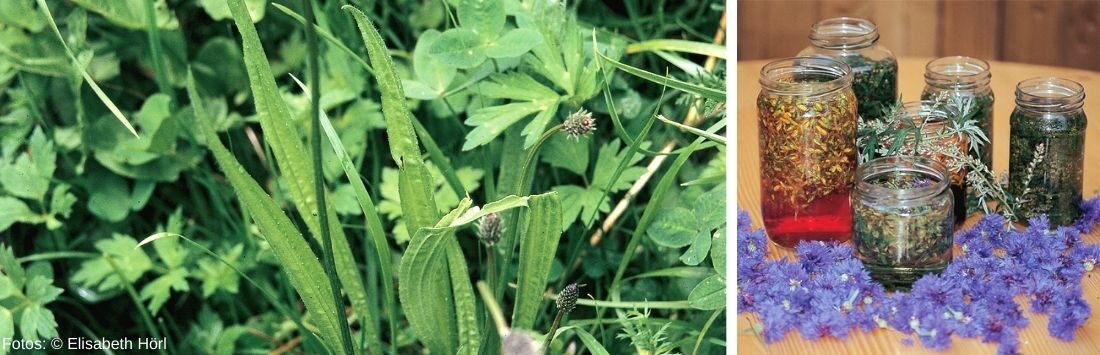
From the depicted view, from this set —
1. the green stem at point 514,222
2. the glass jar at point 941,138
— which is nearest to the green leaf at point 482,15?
the green stem at point 514,222

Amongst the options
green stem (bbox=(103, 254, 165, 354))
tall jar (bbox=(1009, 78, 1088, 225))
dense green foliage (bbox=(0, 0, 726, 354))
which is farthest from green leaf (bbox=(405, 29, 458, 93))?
tall jar (bbox=(1009, 78, 1088, 225))

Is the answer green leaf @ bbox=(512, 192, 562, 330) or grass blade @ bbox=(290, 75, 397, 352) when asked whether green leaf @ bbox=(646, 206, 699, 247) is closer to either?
green leaf @ bbox=(512, 192, 562, 330)

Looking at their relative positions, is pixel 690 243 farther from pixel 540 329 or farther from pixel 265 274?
pixel 265 274

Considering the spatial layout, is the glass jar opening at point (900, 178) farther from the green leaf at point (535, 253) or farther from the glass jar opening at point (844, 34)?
the green leaf at point (535, 253)

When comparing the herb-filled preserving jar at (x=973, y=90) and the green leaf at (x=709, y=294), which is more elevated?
the herb-filled preserving jar at (x=973, y=90)

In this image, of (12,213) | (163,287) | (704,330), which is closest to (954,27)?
(704,330)

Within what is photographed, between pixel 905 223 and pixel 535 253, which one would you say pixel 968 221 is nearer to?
pixel 905 223

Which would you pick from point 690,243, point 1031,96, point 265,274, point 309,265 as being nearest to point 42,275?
point 265,274
